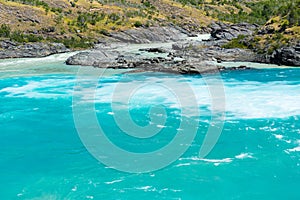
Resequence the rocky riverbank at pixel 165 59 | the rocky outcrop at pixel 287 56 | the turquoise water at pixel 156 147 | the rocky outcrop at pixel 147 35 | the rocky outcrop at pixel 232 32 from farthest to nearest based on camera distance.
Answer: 1. the rocky outcrop at pixel 147 35
2. the rocky outcrop at pixel 232 32
3. the rocky outcrop at pixel 287 56
4. the rocky riverbank at pixel 165 59
5. the turquoise water at pixel 156 147

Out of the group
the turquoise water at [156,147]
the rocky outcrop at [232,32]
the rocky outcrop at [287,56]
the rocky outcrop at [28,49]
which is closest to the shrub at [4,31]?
the rocky outcrop at [28,49]

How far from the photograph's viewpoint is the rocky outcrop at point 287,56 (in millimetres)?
60019

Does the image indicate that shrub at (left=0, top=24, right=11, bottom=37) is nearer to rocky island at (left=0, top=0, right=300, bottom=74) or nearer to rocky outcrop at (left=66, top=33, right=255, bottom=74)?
rocky island at (left=0, top=0, right=300, bottom=74)

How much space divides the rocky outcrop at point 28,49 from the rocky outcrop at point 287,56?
5102 cm

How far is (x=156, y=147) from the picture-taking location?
86.5 ft

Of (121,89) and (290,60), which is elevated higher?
(290,60)

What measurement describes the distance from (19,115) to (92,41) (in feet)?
239

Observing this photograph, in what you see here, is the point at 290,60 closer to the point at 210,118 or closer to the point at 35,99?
the point at 210,118

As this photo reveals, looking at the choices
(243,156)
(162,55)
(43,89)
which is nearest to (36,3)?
(162,55)

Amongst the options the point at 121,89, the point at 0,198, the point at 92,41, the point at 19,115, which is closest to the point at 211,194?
the point at 0,198

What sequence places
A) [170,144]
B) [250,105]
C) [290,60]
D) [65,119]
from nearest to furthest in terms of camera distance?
[170,144], [65,119], [250,105], [290,60]

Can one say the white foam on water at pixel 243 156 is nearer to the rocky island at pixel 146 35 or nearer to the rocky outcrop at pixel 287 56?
the rocky island at pixel 146 35

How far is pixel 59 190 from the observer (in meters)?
20.2

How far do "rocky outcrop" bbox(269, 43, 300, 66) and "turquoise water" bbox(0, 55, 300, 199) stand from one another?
1418cm
